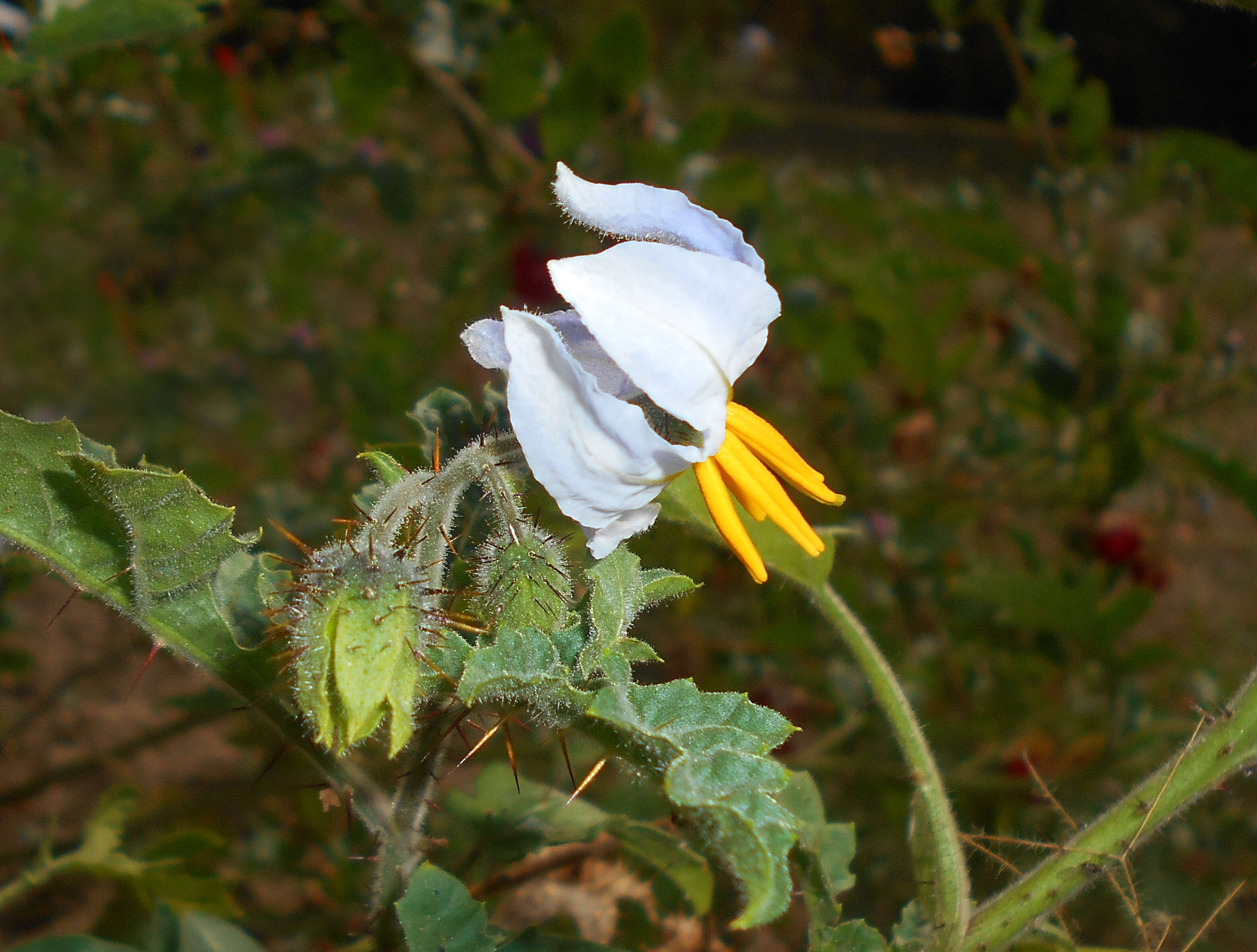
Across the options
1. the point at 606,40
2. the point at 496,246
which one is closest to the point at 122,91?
the point at 496,246

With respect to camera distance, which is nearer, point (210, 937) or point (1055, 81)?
point (210, 937)

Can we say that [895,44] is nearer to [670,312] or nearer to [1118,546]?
[1118,546]

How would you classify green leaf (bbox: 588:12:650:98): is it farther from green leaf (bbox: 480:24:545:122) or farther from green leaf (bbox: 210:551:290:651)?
green leaf (bbox: 210:551:290:651)

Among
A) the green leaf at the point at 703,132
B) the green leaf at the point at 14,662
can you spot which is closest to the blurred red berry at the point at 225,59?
the green leaf at the point at 703,132

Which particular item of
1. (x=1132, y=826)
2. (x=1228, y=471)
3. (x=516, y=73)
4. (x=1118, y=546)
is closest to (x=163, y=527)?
(x=1132, y=826)

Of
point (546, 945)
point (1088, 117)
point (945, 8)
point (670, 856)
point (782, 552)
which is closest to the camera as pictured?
point (546, 945)

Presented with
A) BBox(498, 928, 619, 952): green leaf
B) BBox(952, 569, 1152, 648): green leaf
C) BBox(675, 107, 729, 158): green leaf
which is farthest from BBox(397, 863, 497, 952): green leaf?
BBox(675, 107, 729, 158): green leaf

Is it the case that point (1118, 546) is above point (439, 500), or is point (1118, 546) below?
below

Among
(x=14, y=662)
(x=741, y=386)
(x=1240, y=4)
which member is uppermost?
(x=1240, y=4)

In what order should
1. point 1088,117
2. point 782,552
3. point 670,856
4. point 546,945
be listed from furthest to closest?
point 1088,117 → point 670,856 → point 782,552 → point 546,945
